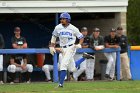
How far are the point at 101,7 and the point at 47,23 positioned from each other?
→ 3919 millimetres

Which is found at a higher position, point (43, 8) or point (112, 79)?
point (43, 8)

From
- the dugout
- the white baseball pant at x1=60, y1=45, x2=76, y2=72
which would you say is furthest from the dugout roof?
the white baseball pant at x1=60, y1=45, x2=76, y2=72

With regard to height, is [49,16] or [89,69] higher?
[49,16]

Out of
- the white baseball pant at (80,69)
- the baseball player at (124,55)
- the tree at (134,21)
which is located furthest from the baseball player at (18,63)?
the tree at (134,21)

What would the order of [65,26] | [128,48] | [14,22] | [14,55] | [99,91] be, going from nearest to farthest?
[99,91] < [65,26] < [14,55] < [128,48] < [14,22]

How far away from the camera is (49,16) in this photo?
20203 mm

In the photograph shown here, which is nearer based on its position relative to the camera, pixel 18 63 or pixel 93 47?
pixel 18 63

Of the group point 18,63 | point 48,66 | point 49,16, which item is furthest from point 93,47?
point 49,16

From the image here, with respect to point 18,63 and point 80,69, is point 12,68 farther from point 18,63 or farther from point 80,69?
point 80,69

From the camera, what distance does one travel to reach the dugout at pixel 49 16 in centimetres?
1645

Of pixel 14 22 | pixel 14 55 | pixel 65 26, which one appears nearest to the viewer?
pixel 65 26

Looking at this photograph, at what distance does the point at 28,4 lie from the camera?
16.4 meters

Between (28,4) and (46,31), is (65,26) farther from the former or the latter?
(46,31)

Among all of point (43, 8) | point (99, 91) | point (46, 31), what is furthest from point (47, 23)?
point (99, 91)
